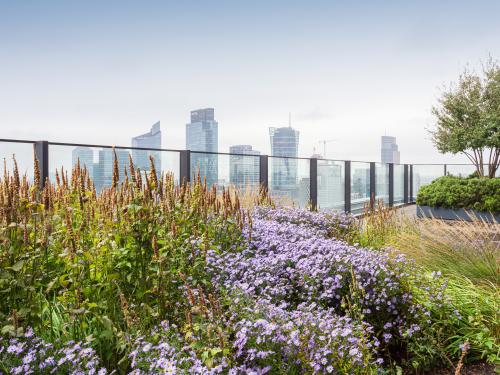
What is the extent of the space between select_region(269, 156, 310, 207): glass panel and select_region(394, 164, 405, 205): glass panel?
8.73 m

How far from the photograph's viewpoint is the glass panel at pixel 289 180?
34.2ft

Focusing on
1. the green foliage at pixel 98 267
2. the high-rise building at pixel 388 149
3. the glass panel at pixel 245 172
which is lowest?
the green foliage at pixel 98 267

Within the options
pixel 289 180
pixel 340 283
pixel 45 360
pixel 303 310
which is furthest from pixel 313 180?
pixel 45 360

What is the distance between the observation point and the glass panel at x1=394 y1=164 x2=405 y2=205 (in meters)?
20.0

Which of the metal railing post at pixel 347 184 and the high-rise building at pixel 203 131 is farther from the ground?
the high-rise building at pixel 203 131

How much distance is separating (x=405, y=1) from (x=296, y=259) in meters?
7.68

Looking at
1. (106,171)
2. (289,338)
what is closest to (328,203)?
(106,171)

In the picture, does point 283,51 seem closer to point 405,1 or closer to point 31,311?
point 405,1

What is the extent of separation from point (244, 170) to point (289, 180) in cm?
180

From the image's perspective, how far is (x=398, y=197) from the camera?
20266 millimetres

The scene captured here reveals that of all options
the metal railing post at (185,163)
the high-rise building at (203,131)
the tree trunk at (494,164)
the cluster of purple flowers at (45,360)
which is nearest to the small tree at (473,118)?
the tree trunk at (494,164)

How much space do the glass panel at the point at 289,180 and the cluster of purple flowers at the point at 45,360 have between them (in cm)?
791

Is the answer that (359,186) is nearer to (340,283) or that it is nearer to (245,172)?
(245,172)

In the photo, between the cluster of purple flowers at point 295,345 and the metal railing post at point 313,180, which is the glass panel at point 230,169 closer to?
the metal railing post at point 313,180
